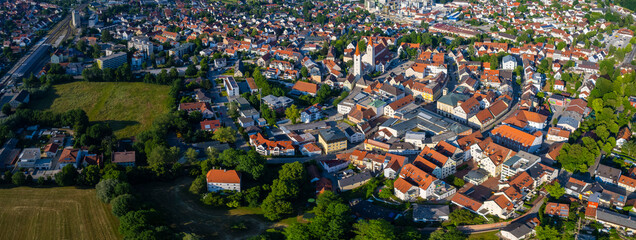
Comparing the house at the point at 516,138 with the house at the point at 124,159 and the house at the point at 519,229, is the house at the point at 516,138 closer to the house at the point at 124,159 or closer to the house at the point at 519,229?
the house at the point at 519,229

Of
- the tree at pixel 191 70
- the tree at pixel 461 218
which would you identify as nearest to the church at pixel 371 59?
the tree at pixel 191 70

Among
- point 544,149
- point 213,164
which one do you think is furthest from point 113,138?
point 544,149

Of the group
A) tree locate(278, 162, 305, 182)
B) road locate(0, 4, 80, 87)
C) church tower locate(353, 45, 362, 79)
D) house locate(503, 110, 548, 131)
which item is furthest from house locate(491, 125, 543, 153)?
road locate(0, 4, 80, 87)

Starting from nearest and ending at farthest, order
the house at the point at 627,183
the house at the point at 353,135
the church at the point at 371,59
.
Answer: the house at the point at 627,183
the house at the point at 353,135
the church at the point at 371,59

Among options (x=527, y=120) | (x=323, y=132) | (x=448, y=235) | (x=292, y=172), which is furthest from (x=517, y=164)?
(x=292, y=172)

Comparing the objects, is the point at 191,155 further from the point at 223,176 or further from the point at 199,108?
the point at 199,108

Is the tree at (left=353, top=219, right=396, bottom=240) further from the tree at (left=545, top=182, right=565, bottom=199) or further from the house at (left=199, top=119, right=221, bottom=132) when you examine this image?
the house at (left=199, top=119, right=221, bottom=132)

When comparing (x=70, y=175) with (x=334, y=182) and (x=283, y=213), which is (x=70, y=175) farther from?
(x=334, y=182)
